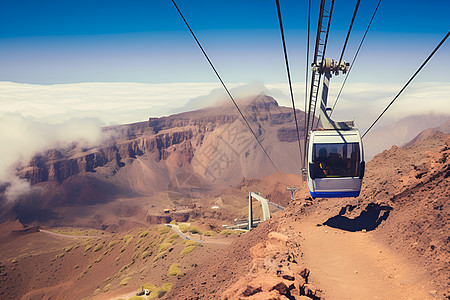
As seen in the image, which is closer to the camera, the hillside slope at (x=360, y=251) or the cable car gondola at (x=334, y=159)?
the hillside slope at (x=360, y=251)

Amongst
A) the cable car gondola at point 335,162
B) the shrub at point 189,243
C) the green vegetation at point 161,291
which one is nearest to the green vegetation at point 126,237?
the shrub at point 189,243

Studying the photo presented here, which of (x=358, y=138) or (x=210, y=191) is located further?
(x=210, y=191)

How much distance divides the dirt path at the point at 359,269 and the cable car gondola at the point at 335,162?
3754mm

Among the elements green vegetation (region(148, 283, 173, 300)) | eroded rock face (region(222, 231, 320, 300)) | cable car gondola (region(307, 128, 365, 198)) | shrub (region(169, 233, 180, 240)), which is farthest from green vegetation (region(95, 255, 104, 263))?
cable car gondola (region(307, 128, 365, 198))

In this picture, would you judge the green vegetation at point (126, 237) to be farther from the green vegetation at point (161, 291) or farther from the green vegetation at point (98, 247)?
the green vegetation at point (161, 291)

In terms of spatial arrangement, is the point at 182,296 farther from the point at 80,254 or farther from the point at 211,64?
the point at 80,254

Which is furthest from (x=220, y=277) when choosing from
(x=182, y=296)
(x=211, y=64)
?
(x=211, y=64)

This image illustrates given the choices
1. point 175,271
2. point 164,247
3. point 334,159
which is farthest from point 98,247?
point 334,159

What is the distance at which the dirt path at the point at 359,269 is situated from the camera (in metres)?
13.2

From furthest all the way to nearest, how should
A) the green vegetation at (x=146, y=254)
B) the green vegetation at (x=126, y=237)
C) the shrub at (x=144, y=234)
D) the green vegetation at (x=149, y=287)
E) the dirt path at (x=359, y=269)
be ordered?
the green vegetation at (x=126, y=237), the shrub at (x=144, y=234), the green vegetation at (x=146, y=254), the green vegetation at (x=149, y=287), the dirt path at (x=359, y=269)

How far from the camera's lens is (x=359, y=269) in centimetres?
1596

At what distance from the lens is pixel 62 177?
619 ft

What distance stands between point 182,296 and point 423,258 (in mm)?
14050

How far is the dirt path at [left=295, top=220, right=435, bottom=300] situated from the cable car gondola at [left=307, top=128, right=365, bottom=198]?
375cm
